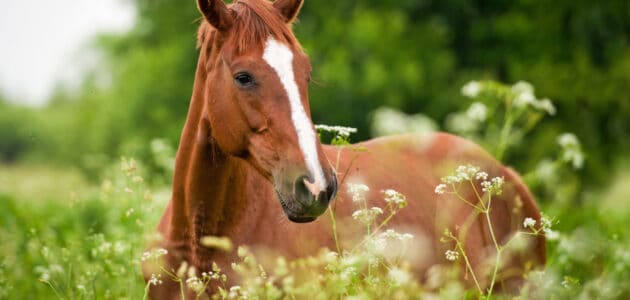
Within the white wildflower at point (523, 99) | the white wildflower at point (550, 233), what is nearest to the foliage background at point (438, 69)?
the white wildflower at point (523, 99)

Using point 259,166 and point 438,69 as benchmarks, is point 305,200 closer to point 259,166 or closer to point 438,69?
point 259,166

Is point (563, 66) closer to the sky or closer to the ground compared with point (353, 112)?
closer to the sky

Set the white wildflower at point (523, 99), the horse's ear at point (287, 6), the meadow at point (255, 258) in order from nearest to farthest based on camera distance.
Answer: the meadow at point (255, 258)
the horse's ear at point (287, 6)
the white wildflower at point (523, 99)

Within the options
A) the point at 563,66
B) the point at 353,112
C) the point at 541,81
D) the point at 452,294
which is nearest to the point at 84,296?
the point at 452,294

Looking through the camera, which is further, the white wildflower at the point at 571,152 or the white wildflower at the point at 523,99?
the white wildflower at the point at 523,99

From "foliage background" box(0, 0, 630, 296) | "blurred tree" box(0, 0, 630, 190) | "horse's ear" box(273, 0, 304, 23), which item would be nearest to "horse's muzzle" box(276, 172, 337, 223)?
"horse's ear" box(273, 0, 304, 23)

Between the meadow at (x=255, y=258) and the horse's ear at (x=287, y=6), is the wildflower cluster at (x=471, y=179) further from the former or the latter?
the horse's ear at (x=287, y=6)

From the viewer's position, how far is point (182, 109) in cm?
2036

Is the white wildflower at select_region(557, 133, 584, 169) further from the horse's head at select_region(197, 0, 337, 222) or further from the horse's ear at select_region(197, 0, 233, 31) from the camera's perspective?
the horse's ear at select_region(197, 0, 233, 31)

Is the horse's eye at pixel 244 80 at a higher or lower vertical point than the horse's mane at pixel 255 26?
lower

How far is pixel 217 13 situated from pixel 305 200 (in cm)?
115

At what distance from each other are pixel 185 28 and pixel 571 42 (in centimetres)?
1137

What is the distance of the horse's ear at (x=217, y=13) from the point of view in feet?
12.0

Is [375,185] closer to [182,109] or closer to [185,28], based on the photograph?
[182,109]
